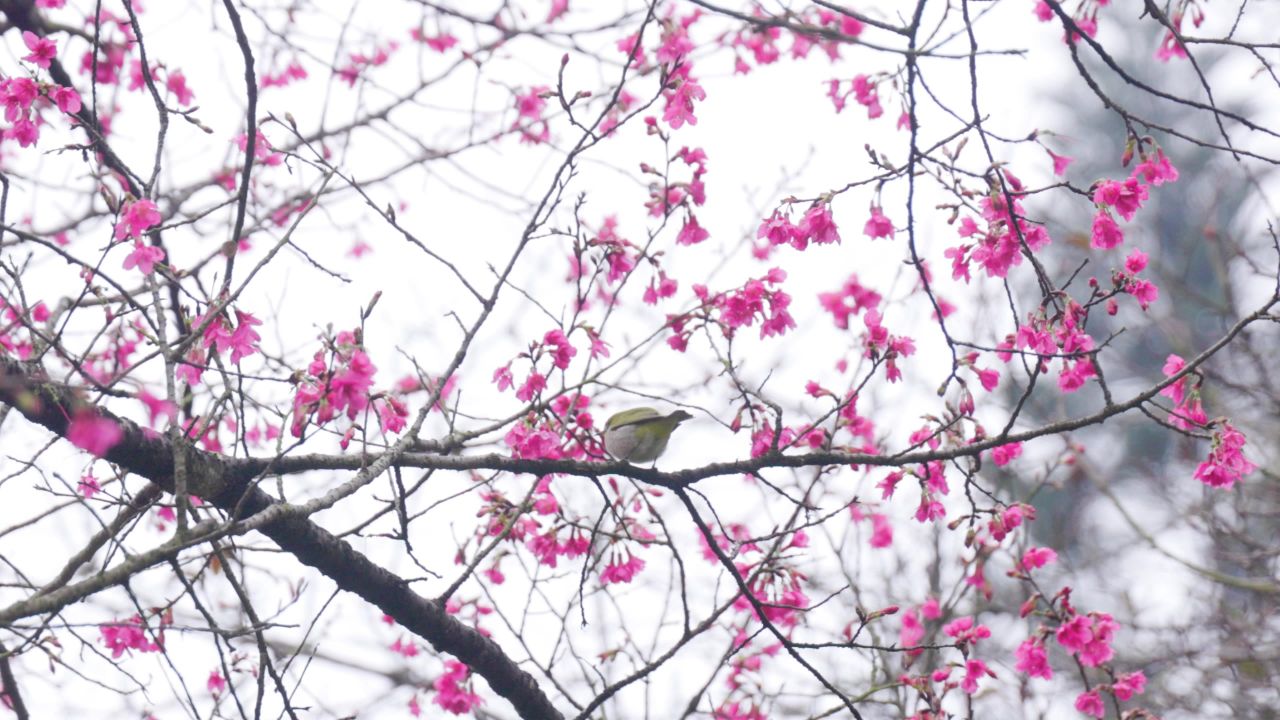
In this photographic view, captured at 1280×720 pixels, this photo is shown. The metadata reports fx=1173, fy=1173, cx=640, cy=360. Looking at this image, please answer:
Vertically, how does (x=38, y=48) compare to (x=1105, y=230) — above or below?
above

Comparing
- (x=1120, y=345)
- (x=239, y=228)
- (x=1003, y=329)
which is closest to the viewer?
(x=239, y=228)

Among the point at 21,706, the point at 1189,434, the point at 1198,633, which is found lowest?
the point at 21,706

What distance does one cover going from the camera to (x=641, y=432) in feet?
14.7

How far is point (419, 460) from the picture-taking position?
2.97 meters

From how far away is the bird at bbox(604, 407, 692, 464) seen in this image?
4.43 metres

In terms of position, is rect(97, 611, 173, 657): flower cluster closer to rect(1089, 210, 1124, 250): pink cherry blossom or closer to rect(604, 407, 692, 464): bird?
rect(604, 407, 692, 464): bird

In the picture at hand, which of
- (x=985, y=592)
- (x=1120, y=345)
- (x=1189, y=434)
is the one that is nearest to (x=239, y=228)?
(x=1189, y=434)

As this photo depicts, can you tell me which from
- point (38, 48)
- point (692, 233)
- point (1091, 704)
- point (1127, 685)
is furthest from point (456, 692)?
point (38, 48)

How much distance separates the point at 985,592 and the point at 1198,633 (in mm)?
3997

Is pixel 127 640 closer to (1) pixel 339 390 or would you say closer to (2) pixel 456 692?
(2) pixel 456 692

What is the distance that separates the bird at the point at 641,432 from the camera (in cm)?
443

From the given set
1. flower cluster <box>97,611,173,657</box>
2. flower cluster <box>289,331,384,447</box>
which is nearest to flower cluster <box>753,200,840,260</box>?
flower cluster <box>289,331,384,447</box>

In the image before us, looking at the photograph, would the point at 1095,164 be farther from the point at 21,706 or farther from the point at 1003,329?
the point at 21,706

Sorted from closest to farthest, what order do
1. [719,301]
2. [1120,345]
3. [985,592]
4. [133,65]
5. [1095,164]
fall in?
[719,301], [985,592], [133,65], [1120,345], [1095,164]
